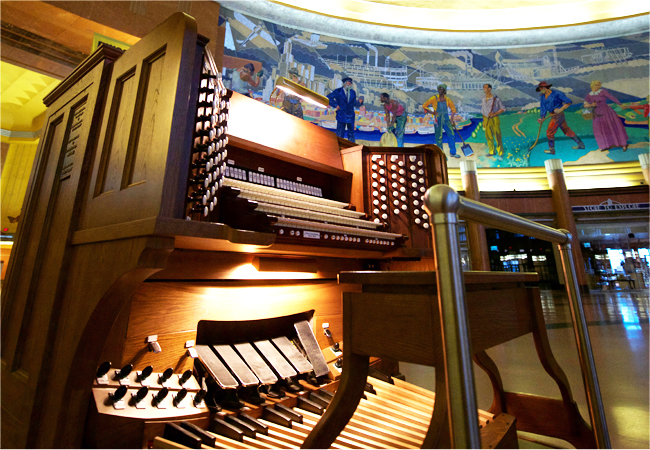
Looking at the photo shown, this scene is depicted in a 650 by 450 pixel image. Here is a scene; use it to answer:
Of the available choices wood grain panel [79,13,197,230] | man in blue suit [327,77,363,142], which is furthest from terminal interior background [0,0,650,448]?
wood grain panel [79,13,197,230]

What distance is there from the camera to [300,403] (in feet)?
5.02

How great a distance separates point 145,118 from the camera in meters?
1.20

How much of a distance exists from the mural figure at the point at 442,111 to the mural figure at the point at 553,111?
7.99ft

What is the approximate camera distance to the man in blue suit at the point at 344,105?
8742mm

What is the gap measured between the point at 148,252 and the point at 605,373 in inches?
113

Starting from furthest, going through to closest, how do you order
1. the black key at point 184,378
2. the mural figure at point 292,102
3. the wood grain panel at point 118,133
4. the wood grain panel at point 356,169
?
the mural figure at point 292,102
the wood grain panel at point 356,169
the black key at point 184,378
the wood grain panel at point 118,133

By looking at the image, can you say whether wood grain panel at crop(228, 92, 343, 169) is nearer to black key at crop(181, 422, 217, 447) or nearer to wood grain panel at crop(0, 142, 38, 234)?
black key at crop(181, 422, 217, 447)

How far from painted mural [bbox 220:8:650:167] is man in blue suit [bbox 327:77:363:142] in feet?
0.09

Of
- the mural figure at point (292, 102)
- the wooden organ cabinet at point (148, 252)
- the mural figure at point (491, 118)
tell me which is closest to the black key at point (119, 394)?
the wooden organ cabinet at point (148, 252)

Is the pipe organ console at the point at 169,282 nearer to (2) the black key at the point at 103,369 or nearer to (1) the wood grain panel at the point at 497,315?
(2) the black key at the point at 103,369

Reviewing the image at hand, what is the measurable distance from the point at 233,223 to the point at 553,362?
1508 mm

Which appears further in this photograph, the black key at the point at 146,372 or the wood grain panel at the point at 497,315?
the black key at the point at 146,372

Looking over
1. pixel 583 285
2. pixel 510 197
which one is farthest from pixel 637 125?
pixel 583 285

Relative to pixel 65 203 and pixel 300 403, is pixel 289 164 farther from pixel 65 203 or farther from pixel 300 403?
pixel 300 403
